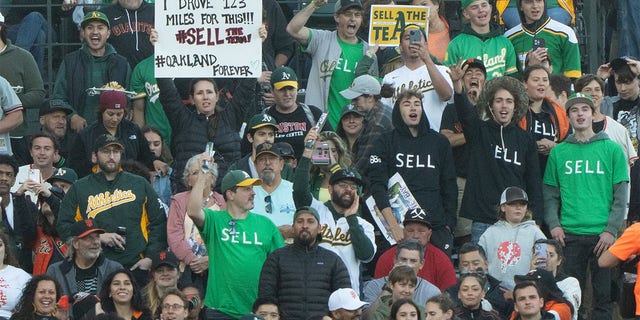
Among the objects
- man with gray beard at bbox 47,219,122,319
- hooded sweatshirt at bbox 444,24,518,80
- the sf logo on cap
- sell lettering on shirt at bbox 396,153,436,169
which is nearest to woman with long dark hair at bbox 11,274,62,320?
man with gray beard at bbox 47,219,122,319

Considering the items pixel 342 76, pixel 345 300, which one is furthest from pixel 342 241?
pixel 342 76

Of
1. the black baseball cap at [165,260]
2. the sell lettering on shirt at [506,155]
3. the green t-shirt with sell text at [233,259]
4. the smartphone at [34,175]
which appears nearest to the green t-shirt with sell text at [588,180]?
the sell lettering on shirt at [506,155]

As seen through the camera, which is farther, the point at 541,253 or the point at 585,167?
the point at 585,167

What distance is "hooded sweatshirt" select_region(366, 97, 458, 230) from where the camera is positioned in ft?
64.4

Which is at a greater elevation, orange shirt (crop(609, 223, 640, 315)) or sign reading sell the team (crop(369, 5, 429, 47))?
sign reading sell the team (crop(369, 5, 429, 47))

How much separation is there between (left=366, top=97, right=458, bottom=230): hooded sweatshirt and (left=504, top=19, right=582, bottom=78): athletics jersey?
2.47 meters

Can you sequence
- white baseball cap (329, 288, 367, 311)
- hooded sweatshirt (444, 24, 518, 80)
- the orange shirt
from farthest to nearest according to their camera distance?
hooded sweatshirt (444, 24, 518, 80) → the orange shirt → white baseball cap (329, 288, 367, 311)

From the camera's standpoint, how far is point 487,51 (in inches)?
848

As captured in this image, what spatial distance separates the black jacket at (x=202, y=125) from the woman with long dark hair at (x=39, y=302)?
267 centimetres

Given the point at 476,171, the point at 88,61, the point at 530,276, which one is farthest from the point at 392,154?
the point at 88,61

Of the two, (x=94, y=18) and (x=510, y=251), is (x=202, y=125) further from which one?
(x=510, y=251)

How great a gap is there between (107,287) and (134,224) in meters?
1.15

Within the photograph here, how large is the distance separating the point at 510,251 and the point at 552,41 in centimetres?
353

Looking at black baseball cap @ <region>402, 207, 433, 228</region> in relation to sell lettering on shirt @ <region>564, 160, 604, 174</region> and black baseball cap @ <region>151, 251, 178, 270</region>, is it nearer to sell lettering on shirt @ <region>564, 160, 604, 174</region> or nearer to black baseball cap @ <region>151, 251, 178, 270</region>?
sell lettering on shirt @ <region>564, 160, 604, 174</region>
